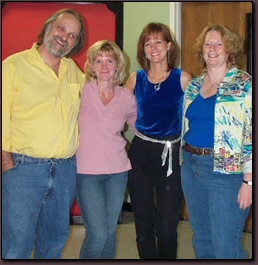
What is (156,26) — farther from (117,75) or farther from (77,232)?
(77,232)

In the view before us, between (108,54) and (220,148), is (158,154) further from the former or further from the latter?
(108,54)

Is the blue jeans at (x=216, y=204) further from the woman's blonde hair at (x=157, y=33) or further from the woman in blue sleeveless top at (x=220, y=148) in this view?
the woman's blonde hair at (x=157, y=33)

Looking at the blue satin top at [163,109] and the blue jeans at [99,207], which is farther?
the blue satin top at [163,109]

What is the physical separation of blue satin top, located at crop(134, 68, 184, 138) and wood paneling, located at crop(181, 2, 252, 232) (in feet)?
5.24

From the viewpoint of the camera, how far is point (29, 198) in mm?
2271

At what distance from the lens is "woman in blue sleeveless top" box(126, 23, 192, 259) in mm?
2639

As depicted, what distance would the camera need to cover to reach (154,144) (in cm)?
265

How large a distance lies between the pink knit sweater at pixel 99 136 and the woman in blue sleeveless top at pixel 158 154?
0.13 metres

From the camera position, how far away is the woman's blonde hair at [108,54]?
2627mm

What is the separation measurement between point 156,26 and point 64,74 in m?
0.64

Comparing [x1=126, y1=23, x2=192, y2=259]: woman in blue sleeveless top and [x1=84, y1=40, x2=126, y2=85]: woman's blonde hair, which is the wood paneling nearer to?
[x1=126, y1=23, x2=192, y2=259]: woman in blue sleeveless top

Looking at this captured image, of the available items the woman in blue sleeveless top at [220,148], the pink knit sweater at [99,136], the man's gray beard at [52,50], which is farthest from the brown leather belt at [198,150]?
the man's gray beard at [52,50]

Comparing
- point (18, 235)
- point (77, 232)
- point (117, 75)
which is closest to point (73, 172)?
point (18, 235)

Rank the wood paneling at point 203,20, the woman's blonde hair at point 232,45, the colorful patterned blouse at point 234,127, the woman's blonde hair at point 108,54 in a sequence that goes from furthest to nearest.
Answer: the wood paneling at point 203,20 → the woman's blonde hair at point 108,54 → the woman's blonde hair at point 232,45 → the colorful patterned blouse at point 234,127
